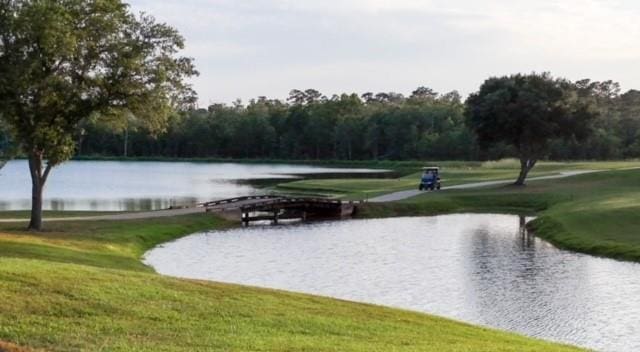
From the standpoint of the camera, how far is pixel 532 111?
77625mm

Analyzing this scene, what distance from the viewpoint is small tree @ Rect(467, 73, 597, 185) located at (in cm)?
7756

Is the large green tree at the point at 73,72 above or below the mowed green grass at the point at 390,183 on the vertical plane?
above

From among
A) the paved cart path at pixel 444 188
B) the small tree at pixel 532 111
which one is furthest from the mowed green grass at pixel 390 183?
the small tree at pixel 532 111

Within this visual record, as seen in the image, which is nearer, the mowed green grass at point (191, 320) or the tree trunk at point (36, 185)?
the mowed green grass at point (191, 320)

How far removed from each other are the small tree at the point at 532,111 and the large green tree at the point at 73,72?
41.7 metres

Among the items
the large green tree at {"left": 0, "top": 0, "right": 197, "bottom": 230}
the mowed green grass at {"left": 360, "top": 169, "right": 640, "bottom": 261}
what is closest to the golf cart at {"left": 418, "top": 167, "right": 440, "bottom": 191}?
the mowed green grass at {"left": 360, "top": 169, "right": 640, "bottom": 261}

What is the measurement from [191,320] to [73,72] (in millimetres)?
26651

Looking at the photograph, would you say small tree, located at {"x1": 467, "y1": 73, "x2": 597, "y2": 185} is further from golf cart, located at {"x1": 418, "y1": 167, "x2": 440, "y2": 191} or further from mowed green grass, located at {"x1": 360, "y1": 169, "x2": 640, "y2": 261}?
golf cart, located at {"x1": 418, "y1": 167, "x2": 440, "y2": 191}

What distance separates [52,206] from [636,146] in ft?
326

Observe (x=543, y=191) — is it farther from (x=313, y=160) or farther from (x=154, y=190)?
(x=313, y=160)

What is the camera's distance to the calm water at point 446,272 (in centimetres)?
2850

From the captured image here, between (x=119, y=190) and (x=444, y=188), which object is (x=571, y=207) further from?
(x=119, y=190)

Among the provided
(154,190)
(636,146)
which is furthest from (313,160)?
(154,190)

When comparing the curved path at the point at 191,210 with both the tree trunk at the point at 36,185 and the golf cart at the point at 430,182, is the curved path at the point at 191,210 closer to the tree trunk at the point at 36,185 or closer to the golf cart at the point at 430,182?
the golf cart at the point at 430,182
